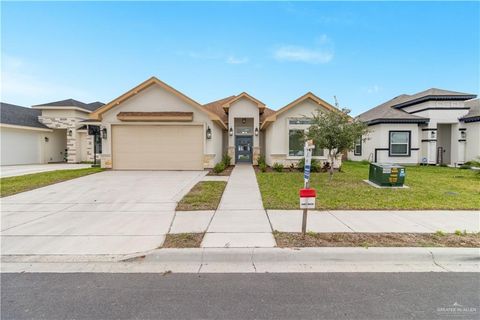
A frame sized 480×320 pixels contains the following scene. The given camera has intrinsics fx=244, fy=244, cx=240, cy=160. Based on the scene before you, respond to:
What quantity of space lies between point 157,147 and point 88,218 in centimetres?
924

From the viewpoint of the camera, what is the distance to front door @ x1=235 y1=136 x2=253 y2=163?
1831 centimetres

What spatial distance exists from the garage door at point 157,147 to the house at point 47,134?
8561 mm

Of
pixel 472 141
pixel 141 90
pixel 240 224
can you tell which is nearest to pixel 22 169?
pixel 141 90

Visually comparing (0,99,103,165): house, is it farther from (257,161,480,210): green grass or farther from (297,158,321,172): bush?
(257,161,480,210): green grass

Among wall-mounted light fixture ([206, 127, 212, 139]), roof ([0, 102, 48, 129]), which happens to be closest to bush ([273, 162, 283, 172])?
wall-mounted light fixture ([206, 127, 212, 139])

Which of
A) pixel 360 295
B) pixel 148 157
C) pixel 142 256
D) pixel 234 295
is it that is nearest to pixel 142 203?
pixel 142 256

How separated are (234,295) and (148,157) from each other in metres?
13.1

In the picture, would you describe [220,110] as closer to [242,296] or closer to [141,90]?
[141,90]

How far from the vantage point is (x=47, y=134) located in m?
21.0

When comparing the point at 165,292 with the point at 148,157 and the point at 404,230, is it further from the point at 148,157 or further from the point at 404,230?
the point at 148,157

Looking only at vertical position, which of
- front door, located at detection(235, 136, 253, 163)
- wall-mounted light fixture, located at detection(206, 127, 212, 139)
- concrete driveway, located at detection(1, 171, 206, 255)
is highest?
wall-mounted light fixture, located at detection(206, 127, 212, 139)

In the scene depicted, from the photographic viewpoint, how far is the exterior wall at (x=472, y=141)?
17672 mm

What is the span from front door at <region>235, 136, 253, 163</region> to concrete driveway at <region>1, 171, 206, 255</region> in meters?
9.06

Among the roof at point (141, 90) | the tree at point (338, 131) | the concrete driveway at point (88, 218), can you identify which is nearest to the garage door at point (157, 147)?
the roof at point (141, 90)
